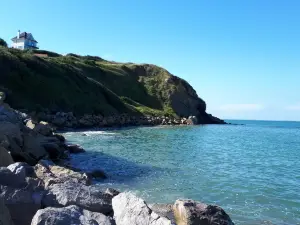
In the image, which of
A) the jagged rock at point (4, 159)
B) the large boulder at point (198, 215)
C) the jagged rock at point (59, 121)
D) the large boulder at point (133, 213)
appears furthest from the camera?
the jagged rock at point (59, 121)

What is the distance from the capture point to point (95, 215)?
717cm

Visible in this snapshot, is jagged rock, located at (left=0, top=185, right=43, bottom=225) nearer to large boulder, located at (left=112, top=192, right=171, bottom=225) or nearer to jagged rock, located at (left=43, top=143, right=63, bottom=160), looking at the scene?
large boulder, located at (left=112, top=192, right=171, bottom=225)

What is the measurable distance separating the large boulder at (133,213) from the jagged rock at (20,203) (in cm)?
186

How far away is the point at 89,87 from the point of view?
79.3 m

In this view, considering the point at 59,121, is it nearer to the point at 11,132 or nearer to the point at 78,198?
the point at 11,132

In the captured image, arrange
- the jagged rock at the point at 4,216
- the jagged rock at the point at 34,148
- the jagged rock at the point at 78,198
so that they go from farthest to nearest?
the jagged rock at the point at 34,148, the jagged rock at the point at 78,198, the jagged rock at the point at 4,216

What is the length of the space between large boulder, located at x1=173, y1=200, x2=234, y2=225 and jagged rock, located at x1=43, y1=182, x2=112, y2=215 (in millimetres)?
1891

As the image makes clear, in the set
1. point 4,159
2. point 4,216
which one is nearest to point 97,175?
point 4,159

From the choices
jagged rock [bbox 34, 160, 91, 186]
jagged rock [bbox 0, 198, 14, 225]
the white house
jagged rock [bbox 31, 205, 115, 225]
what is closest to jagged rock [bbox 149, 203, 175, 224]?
jagged rock [bbox 34, 160, 91, 186]

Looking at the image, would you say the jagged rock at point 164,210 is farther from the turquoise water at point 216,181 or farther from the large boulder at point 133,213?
the turquoise water at point 216,181

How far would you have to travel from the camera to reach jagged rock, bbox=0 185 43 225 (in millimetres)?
7402

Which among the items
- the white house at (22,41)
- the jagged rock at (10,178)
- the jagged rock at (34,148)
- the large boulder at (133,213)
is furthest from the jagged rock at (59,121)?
the white house at (22,41)

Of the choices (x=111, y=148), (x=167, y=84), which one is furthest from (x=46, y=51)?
(x=111, y=148)

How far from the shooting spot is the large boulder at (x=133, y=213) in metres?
7.15
